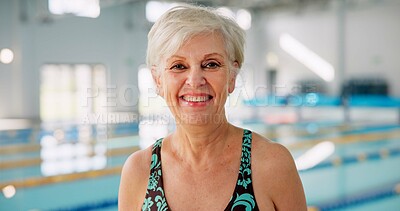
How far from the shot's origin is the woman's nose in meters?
1.36

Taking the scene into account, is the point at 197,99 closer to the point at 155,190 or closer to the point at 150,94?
the point at 155,190

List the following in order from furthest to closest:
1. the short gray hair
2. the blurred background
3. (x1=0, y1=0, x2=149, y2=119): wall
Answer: (x1=0, y1=0, x2=149, y2=119): wall → the blurred background → the short gray hair

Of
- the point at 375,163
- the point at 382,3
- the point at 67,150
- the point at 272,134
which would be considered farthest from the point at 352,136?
the point at 382,3

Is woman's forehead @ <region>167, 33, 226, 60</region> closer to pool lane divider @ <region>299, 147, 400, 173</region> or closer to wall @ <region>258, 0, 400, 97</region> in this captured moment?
pool lane divider @ <region>299, 147, 400, 173</region>

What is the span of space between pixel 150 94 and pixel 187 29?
15.6 metres

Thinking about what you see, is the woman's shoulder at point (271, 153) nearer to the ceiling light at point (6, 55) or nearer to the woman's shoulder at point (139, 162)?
the woman's shoulder at point (139, 162)

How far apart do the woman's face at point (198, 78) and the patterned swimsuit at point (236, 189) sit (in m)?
0.16

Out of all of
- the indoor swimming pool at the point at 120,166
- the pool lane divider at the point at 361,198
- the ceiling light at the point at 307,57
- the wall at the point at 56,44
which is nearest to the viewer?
the pool lane divider at the point at 361,198

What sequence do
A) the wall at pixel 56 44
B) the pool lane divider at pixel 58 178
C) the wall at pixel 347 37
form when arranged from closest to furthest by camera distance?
the pool lane divider at pixel 58 178 → the wall at pixel 56 44 → the wall at pixel 347 37

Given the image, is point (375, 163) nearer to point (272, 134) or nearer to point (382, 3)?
point (272, 134)

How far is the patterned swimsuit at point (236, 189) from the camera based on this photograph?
1.38 metres

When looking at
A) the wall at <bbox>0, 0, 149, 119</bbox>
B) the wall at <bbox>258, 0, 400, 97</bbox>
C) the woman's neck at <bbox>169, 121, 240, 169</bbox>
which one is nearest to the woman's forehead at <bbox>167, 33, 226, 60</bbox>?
the woman's neck at <bbox>169, 121, 240, 169</bbox>

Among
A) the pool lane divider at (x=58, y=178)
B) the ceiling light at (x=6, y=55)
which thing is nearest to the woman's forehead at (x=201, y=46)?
the pool lane divider at (x=58, y=178)

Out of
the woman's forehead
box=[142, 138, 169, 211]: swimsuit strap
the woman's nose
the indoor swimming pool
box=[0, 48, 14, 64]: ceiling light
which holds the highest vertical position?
box=[0, 48, 14, 64]: ceiling light
